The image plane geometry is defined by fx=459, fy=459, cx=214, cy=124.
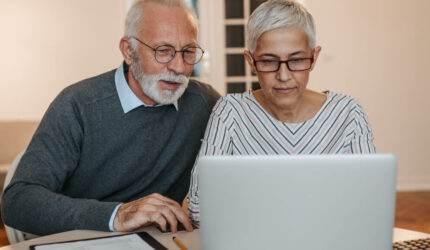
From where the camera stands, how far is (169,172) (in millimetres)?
1777

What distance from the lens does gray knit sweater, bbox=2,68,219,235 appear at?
1563 millimetres

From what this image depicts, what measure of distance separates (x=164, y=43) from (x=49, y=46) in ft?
14.0

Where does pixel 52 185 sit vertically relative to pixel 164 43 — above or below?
below

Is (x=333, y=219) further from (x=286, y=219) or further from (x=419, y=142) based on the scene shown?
(x=419, y=142)

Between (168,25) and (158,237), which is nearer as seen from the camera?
(158,237)

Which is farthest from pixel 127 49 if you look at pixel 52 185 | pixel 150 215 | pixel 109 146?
pixel 150 215

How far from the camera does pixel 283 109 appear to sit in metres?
1.59

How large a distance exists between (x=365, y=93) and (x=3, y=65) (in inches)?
170

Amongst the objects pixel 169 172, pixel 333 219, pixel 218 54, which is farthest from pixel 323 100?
pixel 218 54

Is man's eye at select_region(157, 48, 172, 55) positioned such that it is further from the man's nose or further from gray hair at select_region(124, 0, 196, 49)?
gray hair at select_region(124, 0, 196, 49)

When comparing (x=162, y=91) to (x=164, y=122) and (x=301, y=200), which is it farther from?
(x=301, y=200)

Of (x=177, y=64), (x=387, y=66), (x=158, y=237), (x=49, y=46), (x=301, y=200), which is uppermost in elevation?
(x=177, y=64)

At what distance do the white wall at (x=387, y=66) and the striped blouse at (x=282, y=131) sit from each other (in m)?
4.02

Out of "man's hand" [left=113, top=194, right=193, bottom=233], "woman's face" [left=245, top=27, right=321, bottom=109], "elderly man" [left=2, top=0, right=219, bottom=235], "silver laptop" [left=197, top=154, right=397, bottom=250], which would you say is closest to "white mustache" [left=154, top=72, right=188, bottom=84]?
"elderly man" [left=2, top=0, right=219, bottom=235]
